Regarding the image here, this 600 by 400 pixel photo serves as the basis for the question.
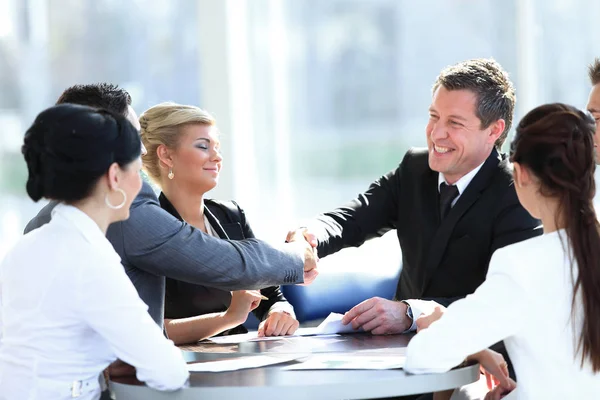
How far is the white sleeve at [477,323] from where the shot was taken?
1.96m

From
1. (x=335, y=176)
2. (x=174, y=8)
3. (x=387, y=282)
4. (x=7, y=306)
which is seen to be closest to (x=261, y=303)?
(x=387, y=282)

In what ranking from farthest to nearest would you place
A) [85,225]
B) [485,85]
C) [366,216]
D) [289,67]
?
[289,67] < [366,216] < [485,85] < [85,225]

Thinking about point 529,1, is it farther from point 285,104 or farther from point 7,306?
point 7,306

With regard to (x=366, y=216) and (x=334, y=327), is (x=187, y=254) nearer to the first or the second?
(x=334, y=327)

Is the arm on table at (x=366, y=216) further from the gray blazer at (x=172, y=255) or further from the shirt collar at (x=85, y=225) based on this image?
the shirt collar at (x=85, y=225)

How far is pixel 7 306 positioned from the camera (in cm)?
213

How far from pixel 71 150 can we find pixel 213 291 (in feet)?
3.88

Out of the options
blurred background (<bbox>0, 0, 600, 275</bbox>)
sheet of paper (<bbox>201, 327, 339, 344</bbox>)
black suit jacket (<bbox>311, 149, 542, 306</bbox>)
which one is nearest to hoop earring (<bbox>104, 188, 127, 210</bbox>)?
sheet of paper (<bbox>201, 327, 339, 344</bbox>)

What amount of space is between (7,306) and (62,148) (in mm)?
410

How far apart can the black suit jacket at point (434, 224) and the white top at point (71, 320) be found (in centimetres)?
122

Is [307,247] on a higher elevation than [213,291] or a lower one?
higher

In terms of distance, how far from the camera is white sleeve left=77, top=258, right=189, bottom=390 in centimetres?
197

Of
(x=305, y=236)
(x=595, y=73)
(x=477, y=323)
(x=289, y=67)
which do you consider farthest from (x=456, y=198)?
(x=289, y=67)

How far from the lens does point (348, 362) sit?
2.18m
